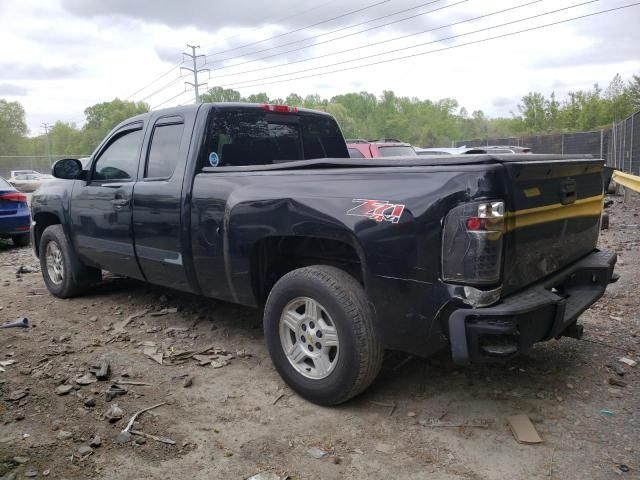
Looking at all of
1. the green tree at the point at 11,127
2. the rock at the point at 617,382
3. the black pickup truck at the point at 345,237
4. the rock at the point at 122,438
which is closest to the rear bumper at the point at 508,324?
the black pickup truck at the point at 345,237

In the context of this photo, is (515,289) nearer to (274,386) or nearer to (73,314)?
(274,386)

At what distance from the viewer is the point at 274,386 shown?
3787 millimetres

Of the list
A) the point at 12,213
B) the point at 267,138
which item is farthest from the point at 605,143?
the point at 267,138

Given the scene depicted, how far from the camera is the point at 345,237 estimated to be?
10.6 feet

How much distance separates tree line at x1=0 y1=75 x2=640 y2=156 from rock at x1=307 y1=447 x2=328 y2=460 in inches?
2204

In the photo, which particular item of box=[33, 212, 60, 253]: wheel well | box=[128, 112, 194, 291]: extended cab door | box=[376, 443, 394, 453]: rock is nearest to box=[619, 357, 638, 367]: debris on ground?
box=[376, 443, 394, 453]: rock

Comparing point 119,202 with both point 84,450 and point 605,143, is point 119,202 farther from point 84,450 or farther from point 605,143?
point 605,143

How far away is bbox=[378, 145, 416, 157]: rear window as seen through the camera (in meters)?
12.3

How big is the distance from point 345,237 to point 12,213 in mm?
8675

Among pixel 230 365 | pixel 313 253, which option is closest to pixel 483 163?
pixel 313 253

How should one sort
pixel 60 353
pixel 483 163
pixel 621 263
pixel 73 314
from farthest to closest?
pixel 621 263, pixel 73 314, pixel 60 353, pixel 483 163

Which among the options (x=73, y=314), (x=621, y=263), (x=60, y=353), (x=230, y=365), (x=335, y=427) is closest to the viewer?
(x=335, y=427)

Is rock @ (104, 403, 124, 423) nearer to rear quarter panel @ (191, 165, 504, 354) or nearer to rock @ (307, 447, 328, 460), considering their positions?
rear quarter panel @ (191, 165, 504, 354)

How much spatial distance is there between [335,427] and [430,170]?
1.59 metres
